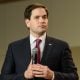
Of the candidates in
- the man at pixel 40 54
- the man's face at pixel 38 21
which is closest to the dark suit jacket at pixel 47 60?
the man at pixel 40 54

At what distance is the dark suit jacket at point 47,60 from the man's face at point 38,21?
0.10 m

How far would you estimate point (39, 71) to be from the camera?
6.12ft

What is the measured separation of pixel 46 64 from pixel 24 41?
0.28 meters

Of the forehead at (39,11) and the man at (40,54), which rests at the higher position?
the forehead at (39,11)

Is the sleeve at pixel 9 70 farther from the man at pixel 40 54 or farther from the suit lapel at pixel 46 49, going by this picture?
the suit lapel at pixel 46 49

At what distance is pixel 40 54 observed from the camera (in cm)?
207

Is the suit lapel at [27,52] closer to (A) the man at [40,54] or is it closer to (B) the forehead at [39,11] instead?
(A) the man at [40,54]

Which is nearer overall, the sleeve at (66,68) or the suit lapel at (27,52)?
the sleeve at (66,68)

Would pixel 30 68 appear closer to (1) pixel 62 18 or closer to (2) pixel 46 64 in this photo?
(2) pixel 46 64

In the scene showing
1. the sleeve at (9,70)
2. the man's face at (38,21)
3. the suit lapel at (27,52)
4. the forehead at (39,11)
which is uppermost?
the forehead at (39,11)

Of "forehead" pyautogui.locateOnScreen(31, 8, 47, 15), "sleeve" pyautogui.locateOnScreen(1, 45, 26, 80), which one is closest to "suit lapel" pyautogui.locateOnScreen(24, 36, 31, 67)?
"sleeve" pyautogui.locateOnScreen(1, 45, 26, 80)

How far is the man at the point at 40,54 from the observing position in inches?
80.8

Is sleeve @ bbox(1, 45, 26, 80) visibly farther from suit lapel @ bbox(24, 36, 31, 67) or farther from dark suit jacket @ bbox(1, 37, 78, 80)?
suit lapel @ bbox(24, 36, 31, 67)

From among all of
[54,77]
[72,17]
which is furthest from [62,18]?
[54,77]
